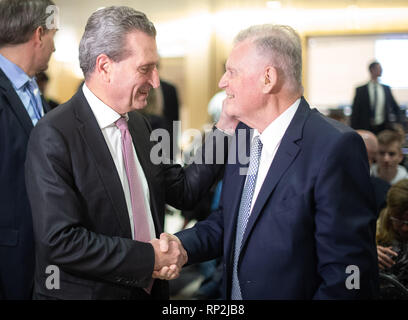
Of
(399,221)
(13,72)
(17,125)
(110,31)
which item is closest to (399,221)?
(399,221)

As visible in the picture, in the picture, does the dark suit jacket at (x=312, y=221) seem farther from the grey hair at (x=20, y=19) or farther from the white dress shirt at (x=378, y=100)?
the white dress shirt at (x=378, y=100)

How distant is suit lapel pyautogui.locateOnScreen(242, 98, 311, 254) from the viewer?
155 centimetres

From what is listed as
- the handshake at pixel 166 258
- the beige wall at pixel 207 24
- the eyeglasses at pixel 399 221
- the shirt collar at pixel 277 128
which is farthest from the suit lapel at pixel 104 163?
the beige wall at pixel 207 24

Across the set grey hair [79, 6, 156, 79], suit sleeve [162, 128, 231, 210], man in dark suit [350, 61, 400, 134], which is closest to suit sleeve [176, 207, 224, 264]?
suit sleeve [162, 128, 231, 210]

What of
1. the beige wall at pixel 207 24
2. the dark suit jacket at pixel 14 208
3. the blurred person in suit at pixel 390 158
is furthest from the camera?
the beige wall at pixel 207 24

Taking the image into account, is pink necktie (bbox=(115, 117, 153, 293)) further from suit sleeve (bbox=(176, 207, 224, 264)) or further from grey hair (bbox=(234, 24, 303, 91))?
grey hair (bbox=(234, 24, 303, 91))

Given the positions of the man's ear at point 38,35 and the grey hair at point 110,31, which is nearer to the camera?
the grey hair at point 110,31

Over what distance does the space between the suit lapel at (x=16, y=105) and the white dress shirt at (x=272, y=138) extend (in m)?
0.93

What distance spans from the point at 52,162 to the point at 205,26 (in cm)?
738

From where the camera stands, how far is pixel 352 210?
146 centimetres

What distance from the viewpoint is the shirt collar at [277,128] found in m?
1.66

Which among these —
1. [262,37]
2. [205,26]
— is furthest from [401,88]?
[262,37]

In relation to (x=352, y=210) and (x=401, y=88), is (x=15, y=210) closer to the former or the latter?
(x=352, y=210)
